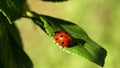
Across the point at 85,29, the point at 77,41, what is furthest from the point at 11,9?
the point at 85,29

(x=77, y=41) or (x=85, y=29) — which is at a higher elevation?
(x=77, y=41)

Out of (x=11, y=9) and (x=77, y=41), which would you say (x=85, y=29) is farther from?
(x=11, y=9)

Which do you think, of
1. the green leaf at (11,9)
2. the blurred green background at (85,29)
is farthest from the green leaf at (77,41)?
the blurred green background at (85,29)

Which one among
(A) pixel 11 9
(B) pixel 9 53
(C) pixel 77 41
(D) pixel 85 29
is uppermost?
(A) pixel 11 9

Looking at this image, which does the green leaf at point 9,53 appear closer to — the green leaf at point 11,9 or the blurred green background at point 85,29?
the green leaf at point 11,9

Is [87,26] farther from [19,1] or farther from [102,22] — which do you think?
[19,1]

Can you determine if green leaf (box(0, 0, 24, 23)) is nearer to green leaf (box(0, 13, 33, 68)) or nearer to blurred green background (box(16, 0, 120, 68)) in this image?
green leaf (box(0, 13, 33, 68))

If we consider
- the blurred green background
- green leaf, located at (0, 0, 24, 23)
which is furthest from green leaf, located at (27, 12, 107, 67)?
the blurred green background

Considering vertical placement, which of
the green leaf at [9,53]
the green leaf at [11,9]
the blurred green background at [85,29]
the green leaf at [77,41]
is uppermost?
the green leaf at [11,9]
